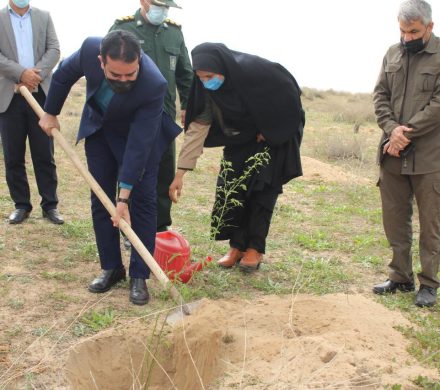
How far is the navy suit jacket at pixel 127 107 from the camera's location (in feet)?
11.6

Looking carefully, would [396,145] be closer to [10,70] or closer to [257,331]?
[257,331]

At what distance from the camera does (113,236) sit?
13.2 ft

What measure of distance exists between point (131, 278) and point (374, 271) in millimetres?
2183

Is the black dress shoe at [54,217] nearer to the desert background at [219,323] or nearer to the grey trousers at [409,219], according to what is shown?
the desert background at [219,323]

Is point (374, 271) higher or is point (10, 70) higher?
point (10, 70)

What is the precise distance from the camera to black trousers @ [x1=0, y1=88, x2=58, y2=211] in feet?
16.9

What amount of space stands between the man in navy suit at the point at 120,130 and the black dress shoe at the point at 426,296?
1916 millimetres

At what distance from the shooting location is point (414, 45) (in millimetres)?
3834

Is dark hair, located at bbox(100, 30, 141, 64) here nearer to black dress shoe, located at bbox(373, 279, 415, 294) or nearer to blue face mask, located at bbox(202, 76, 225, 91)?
blue face mask, located at bbox(202, 76, 225, 91)

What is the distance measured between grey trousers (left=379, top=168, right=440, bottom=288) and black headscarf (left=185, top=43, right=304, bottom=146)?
2.62 feet

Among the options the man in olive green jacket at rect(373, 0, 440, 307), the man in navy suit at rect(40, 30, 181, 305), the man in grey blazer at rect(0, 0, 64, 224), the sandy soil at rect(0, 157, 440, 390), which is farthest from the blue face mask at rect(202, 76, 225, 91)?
the man in grey blazer at rect(0, 0, 64, 224)

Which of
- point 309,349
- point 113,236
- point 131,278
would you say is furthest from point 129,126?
point 309,349

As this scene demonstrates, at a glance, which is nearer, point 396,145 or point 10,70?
point 396,145

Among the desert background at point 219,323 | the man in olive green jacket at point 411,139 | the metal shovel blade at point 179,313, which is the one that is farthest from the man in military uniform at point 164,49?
the man in olive green jacket at point 411,139
